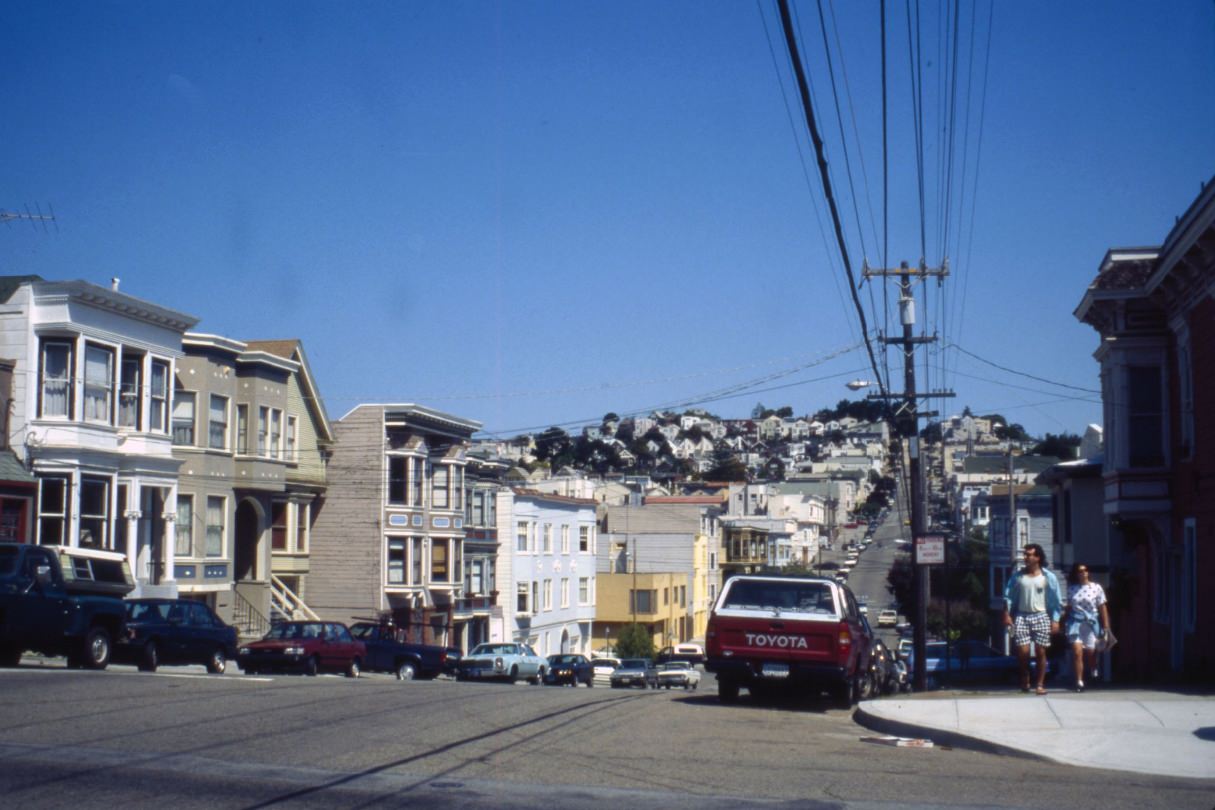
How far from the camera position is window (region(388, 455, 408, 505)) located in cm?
5209

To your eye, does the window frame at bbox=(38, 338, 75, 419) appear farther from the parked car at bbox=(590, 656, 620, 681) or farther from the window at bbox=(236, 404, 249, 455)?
the parked car at bbox=(590, 656, 620, 681)

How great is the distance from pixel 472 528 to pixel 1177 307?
36874 mm

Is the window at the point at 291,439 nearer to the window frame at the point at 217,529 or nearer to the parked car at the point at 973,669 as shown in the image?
the window frame at the point at 217,529

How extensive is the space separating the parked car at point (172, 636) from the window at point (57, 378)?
30.0 ft

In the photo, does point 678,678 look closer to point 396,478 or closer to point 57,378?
point 396,478

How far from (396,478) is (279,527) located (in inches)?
247

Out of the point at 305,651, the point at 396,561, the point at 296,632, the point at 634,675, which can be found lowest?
the point at 634,675

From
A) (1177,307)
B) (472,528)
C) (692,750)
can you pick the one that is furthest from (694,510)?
(692,750)

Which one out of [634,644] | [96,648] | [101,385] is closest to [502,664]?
[101,385]

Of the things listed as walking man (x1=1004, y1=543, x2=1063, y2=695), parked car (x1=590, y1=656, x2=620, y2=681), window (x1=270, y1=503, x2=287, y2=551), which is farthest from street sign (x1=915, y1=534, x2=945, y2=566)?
window (x1=270, y1=503, x2=287, y2=551)

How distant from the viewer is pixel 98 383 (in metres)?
34.3

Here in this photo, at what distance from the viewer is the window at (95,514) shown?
1331 inches

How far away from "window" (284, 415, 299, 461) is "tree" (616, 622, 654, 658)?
24254 mm

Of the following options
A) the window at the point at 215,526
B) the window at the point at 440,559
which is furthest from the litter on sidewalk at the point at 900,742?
the window at the point at 440,559
